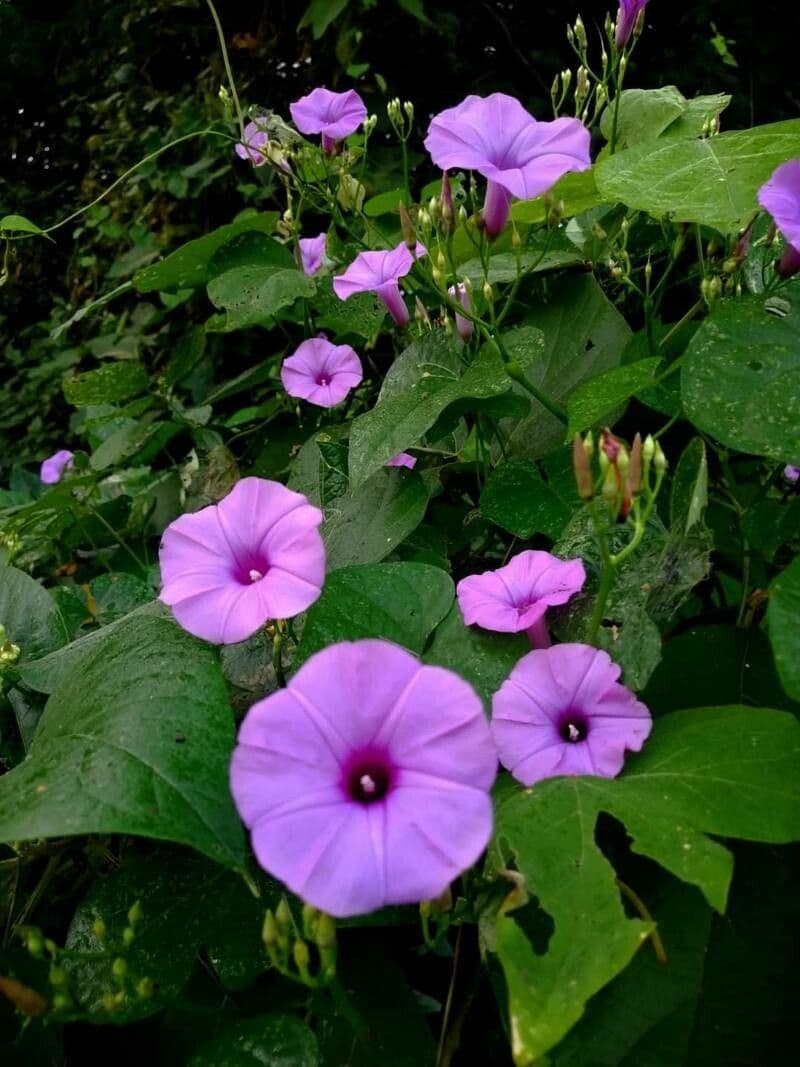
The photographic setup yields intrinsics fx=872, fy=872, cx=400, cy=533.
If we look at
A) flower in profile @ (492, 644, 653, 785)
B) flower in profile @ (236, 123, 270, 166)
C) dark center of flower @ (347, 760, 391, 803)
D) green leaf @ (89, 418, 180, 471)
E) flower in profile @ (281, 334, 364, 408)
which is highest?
flower in profile @ (236, 123, 270, 166)

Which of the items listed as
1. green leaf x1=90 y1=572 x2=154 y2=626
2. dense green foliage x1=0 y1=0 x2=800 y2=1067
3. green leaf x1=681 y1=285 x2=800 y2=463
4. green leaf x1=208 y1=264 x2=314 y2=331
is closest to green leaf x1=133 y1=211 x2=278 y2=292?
dense green foliage x1=0 y1=0 x2=800 y2=1067

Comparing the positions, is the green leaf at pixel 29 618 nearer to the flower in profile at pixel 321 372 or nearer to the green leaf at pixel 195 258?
the flower in profile at pixel 321 372

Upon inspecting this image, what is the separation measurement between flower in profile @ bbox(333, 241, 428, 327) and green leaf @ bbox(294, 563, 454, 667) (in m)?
0.50

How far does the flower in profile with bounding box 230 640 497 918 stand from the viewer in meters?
0.51

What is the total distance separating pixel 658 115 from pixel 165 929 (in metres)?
1.22

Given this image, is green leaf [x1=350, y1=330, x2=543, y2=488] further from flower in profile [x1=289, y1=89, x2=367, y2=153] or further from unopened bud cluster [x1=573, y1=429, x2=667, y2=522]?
flower in profile [x1=289, y1=89, x2=367, y2=153]

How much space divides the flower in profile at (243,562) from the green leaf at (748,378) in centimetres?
36

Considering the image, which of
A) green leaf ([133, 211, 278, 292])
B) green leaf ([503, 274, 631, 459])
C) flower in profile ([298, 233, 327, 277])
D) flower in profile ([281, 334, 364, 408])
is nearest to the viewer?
green leaf ([503, 274, 631, 459])

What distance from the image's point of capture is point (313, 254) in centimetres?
164

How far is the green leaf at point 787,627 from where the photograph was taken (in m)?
0.59

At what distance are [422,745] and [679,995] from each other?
0.91ft

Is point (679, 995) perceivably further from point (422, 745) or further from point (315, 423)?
point (315, 423)

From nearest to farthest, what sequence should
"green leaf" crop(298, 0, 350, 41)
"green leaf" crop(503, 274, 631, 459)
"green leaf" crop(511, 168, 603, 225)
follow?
1. "green leaf" crop(503, 274, 631, 459)
2. "green leaf" crop(511, 168, 603, 225)
3. "green leaf" crop(298, 0, 350, 41)

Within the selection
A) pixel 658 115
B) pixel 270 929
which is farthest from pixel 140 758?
pixel 658 115
